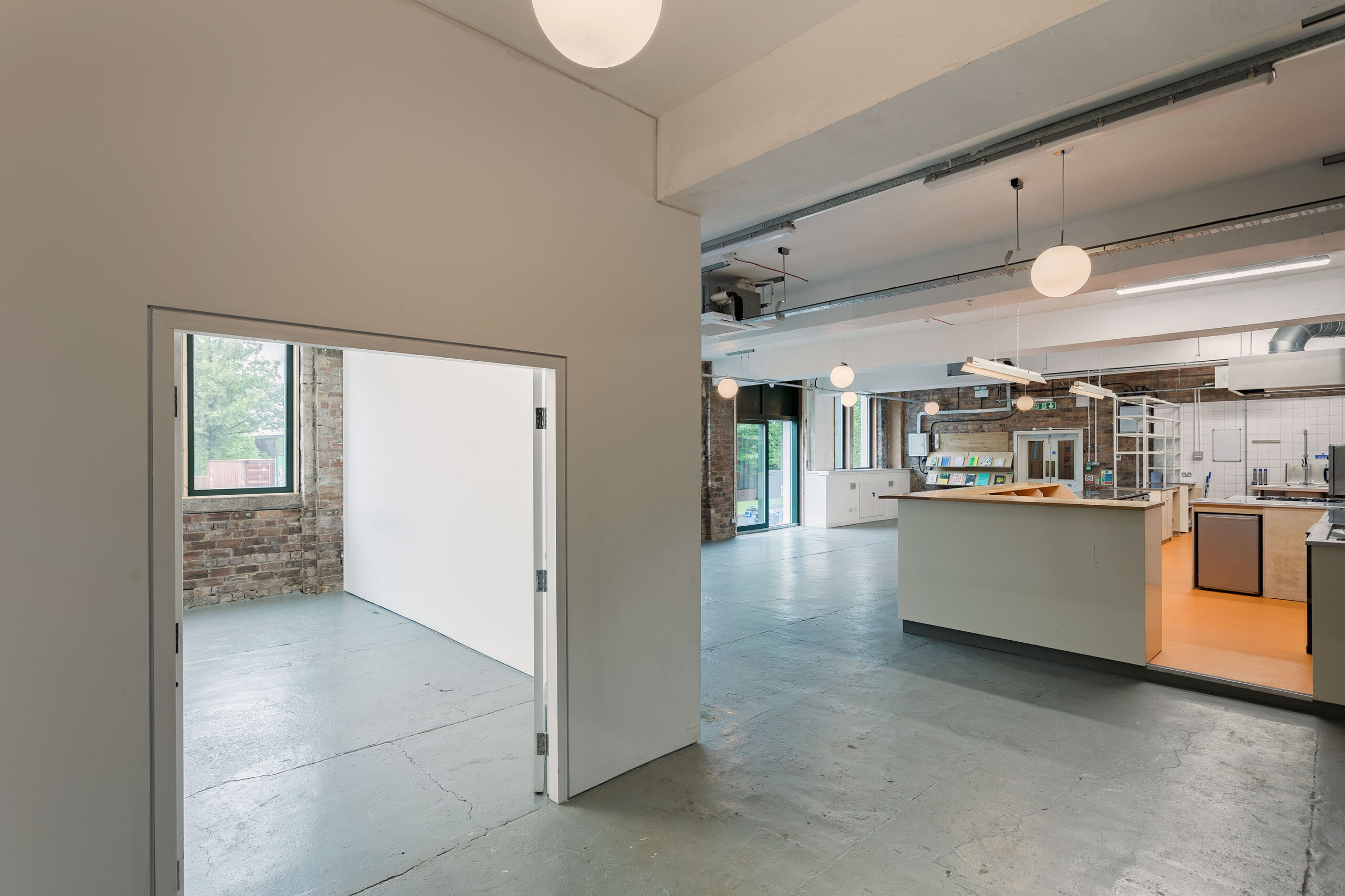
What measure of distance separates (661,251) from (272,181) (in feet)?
5.59

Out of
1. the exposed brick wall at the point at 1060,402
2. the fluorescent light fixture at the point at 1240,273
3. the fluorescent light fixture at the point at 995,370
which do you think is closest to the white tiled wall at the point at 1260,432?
the exposed brick wall at the point at 1060,402

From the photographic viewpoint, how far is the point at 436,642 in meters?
5.32

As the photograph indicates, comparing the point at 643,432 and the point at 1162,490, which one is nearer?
the point at 643,432

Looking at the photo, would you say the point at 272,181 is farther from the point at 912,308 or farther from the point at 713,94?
the point at 912,308

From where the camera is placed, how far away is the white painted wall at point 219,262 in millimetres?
1694

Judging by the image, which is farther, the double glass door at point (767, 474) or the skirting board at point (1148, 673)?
the double glass door at point (767, 474)

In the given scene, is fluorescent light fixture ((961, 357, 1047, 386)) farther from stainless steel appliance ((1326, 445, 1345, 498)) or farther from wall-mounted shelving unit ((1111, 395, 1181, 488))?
wall-mounted shelving unit ((1111, 395, 1181, 488))

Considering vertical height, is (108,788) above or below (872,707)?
above

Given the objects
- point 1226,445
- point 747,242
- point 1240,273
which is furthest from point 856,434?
point 747,242

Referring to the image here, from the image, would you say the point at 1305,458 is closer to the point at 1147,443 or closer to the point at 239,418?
the point at 1147,443

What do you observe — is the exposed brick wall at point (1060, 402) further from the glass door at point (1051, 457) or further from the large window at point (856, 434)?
the large window at point (856, 434)

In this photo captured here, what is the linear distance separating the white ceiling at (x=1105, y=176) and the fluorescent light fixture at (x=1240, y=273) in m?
0.82

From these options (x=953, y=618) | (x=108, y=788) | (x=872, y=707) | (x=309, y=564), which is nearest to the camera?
(x=108, y=788)

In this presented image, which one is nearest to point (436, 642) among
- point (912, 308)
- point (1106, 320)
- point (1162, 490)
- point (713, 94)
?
point (713, 94)
